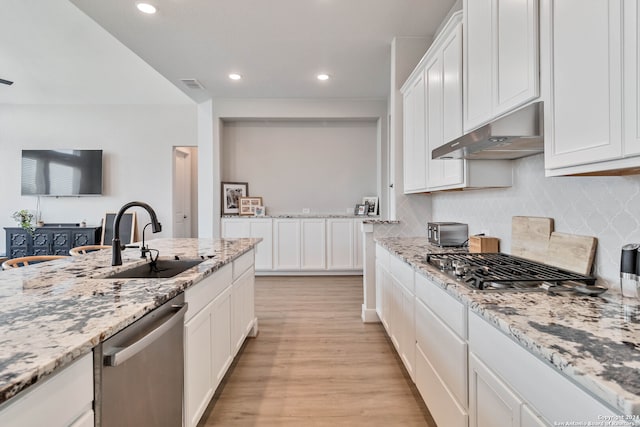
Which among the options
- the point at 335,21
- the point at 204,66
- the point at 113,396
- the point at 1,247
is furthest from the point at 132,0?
the point at 1,247

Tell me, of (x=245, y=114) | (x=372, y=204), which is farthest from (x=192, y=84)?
(x=372, y=204)

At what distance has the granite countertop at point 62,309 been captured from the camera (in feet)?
2.17

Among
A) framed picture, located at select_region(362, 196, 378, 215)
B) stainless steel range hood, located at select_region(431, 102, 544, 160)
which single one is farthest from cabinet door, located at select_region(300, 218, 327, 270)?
stainless steel range hood, located at select_region(431, 102, 544, 160)

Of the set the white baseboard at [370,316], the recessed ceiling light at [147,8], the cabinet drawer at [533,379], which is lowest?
the white baseboard at [370,316]

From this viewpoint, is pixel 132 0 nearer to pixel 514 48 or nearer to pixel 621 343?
pixel 514 48

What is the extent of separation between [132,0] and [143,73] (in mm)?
3164

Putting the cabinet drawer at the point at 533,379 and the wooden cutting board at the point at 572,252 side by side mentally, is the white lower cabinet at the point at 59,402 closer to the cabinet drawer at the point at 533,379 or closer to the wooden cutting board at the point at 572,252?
the cabinet drawer at the point at 533,379

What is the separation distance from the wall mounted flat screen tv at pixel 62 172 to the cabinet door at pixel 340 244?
14.6 ft

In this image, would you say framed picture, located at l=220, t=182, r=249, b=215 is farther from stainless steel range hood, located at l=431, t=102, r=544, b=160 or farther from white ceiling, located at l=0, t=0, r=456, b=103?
stainless steel range hood, located at l=431, t=102, r=544, b=160

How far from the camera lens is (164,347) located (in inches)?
47.2

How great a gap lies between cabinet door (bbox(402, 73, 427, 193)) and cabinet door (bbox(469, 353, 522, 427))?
1697mm

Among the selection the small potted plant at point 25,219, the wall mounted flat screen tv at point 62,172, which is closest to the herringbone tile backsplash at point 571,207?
the wall mounted flat screen tv at point 62,172

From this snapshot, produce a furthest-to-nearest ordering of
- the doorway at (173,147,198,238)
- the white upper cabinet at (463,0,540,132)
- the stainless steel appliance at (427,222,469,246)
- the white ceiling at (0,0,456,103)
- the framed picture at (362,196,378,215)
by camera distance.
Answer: the doorway at (173,147,198,238) → the framed picture at (362,196,378,215) → the white ceiling at (0,0,456,103) → the stainless steel appliance at (427,222,469,246) → the white upper cabinet at (463,0,540,132)

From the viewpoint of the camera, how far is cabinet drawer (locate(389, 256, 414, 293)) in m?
1.90
